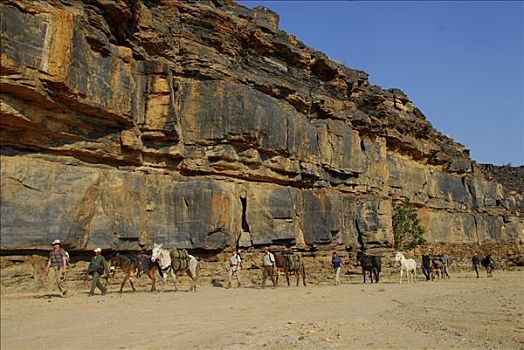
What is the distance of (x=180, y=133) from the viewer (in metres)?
22.7

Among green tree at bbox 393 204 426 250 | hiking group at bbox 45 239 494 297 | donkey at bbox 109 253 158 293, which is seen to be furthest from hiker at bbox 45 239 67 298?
green tree at bbox 393 204 426 250

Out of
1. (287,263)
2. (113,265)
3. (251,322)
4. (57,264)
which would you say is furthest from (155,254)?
(287,263)

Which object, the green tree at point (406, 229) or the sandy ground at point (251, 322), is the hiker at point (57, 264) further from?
the green tree at point (406, 229)

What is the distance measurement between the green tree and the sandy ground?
1913cm

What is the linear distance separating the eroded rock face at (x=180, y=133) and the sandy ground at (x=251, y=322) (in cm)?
427

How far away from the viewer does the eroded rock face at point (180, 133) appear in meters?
16.6

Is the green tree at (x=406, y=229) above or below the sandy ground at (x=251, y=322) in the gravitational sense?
above

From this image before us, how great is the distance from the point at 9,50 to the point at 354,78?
2516 centimetres

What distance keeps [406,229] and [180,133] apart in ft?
70.0

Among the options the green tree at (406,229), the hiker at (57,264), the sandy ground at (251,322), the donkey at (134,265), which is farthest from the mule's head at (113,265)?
the green tree at (406,229)

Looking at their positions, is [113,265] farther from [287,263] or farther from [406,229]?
[406,229]

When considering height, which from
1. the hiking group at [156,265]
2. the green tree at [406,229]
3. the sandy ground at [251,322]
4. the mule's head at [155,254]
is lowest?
the sandy ground at [251,322]

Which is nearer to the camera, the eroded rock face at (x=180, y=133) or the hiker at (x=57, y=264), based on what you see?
the hiker at (x=57, y=264)

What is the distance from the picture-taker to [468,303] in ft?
57.5
